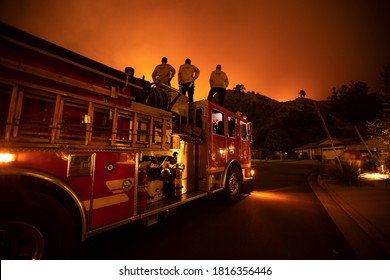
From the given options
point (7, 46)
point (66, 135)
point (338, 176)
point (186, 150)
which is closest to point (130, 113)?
point (66, 135)

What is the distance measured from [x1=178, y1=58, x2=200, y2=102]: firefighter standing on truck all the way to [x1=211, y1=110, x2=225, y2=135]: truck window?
1896mm

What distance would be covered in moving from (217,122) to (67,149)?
13.3 feet

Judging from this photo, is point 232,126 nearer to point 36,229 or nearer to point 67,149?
point 67,149

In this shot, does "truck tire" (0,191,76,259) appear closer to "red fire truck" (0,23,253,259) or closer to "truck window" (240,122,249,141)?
"red fire truck" (0,23,253,259)

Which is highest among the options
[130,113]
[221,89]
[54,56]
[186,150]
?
[221,89]

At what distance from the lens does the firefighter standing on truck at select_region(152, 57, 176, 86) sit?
6523mm

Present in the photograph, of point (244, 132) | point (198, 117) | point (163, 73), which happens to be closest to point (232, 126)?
point (244, 132)

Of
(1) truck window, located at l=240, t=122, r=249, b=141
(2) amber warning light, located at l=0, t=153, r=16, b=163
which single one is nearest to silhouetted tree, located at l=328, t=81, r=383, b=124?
(1) truck window, located at l=240, t=122, r=249, b=141

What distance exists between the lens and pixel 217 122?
18.9 feet

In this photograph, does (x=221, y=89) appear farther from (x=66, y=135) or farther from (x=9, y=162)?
(x=9, y=162)

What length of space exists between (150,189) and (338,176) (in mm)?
9388

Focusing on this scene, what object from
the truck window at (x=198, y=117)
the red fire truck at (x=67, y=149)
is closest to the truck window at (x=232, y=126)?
the truck window at (x=198, y=117)

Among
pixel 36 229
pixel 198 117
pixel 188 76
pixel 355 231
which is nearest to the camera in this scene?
pixel 36 229

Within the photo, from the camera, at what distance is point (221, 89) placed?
7.94 m
